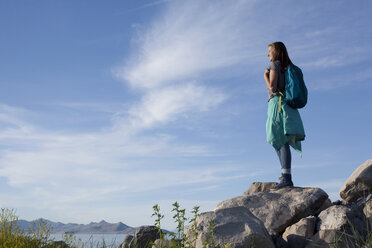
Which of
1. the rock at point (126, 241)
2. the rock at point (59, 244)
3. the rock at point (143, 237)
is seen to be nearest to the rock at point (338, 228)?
the rock at point (143, 237)

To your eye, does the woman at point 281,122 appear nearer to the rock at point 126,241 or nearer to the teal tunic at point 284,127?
the teal tunic at point 284,127

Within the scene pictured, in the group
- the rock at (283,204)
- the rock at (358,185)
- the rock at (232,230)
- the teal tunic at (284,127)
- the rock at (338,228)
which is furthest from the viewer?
the rock at (358,185)

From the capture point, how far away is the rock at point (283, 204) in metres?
7.40

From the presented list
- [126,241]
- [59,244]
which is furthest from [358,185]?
[59,244]

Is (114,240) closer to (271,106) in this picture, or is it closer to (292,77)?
(271,106)

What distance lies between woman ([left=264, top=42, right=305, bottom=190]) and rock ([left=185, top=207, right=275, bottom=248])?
7.62 ft

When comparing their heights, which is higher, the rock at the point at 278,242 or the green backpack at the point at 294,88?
the green backpack at the point at 294,88

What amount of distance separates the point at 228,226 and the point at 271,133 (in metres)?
2.91

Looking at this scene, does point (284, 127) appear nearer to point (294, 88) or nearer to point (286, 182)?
point (294, 88)

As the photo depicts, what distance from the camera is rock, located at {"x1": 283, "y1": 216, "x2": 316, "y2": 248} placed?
6.41 metres

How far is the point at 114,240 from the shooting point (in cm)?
648

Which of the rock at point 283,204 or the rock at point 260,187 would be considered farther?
the rock at point 260,187

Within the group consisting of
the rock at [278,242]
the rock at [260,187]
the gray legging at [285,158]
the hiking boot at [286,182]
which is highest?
the gray legging at [285,158]

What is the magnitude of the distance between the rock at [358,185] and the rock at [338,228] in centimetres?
319
